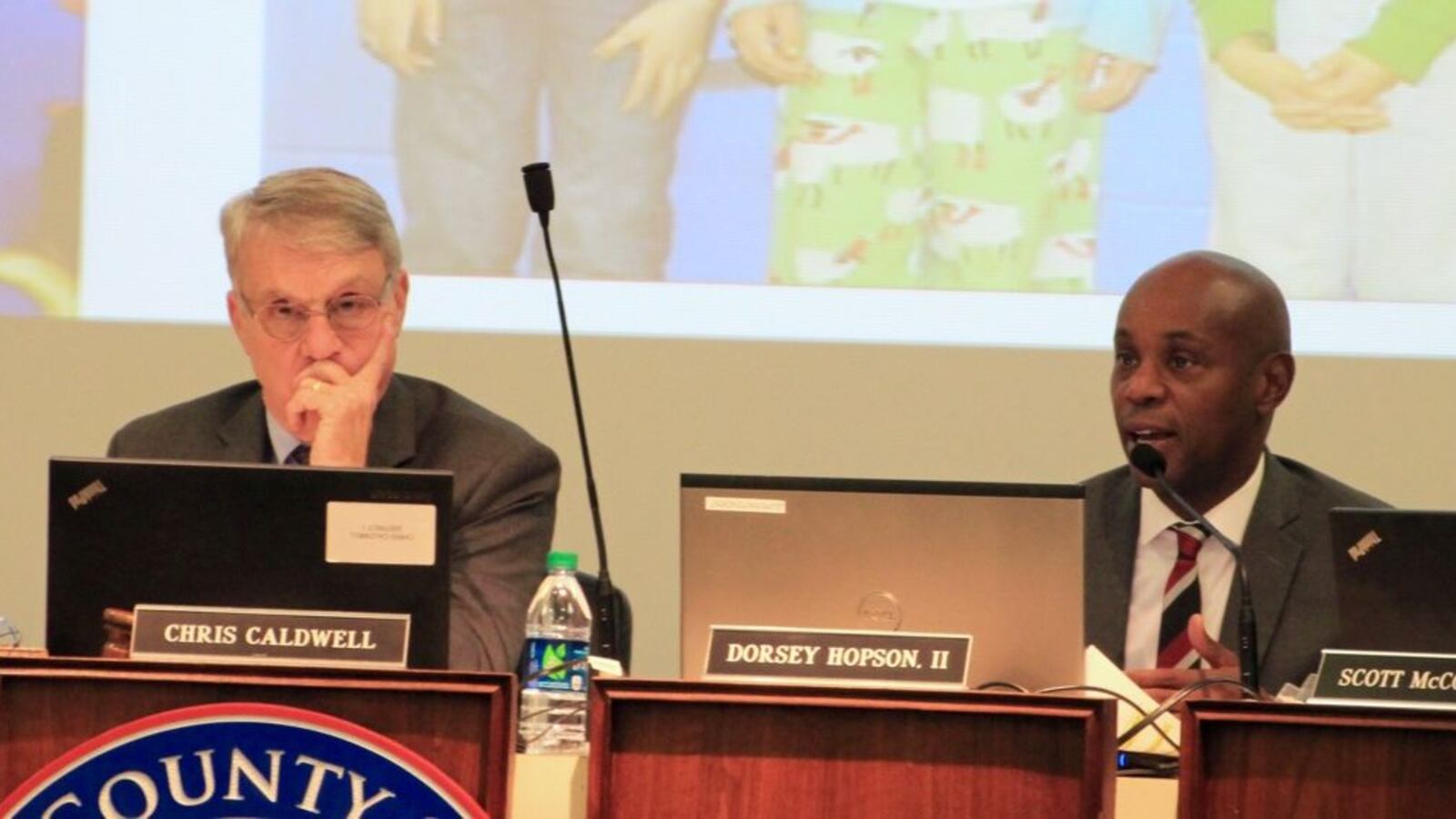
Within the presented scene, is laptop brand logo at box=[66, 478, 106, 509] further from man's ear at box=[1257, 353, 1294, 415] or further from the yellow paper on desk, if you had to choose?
man's ear at box=[1257, 353, 1294, 415]

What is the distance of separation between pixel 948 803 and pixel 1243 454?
1.61 m

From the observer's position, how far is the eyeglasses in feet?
10.7

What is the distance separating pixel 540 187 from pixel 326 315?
508 mm

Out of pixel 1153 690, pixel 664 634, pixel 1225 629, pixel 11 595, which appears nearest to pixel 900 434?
pixel 664 634

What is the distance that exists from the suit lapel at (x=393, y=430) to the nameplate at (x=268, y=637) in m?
0.97

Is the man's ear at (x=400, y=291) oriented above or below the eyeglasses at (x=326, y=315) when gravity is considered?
above

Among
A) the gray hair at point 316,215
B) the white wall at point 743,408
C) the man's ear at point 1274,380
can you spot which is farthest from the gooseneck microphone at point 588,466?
the man's ear at point 1274,380

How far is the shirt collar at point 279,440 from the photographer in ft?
10.9

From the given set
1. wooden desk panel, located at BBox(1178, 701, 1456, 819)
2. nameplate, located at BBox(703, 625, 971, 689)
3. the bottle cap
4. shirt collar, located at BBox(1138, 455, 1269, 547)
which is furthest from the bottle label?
shirt collar, located at BBox(1138, 455, 1269, 547)

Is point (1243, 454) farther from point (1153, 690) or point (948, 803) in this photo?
point (948, 803)

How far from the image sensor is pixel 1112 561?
3.42 metres

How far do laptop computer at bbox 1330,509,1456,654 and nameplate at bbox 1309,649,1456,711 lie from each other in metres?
0.04

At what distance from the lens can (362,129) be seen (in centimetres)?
399

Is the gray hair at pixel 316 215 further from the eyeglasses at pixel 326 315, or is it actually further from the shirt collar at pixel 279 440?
Result: the shirt collar at pixel 279 440
